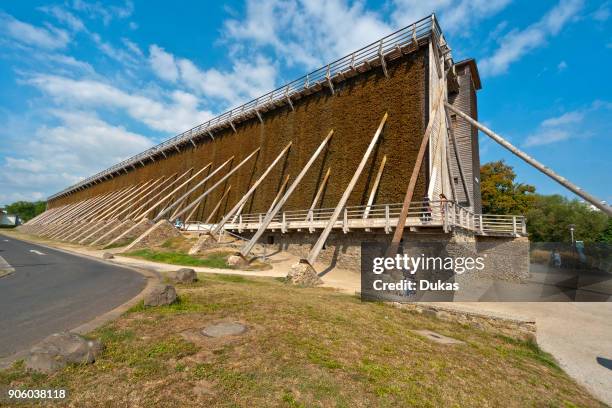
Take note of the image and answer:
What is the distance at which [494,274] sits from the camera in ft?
63.3

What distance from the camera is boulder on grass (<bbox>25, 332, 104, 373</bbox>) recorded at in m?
3.76

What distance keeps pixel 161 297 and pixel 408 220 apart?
12010mm

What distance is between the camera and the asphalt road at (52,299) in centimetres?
526

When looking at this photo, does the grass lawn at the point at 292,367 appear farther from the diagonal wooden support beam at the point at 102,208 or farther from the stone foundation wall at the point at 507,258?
the diagonal wooden support beam at the point at 102,208

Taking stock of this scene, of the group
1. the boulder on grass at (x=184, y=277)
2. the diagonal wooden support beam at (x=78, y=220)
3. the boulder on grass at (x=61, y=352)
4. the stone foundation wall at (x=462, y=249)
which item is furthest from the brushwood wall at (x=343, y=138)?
the diagonal wooden support beam at (x=78, y=220)

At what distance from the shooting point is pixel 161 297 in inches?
265

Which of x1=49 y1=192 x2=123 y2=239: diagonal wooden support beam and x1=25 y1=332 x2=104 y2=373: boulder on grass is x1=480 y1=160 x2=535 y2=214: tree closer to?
x1=25 y1=332 x2=104 y2=373: boulder on grass

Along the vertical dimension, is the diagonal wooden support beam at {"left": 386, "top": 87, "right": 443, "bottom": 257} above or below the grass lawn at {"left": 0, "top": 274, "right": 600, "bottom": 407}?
above

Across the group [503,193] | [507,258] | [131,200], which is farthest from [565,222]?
[131,200]

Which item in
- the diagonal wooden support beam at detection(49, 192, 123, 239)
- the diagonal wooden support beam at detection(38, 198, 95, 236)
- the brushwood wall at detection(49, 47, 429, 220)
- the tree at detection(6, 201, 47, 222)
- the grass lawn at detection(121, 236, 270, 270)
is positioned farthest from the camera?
the tree at detection(6, 201, 47, 222)

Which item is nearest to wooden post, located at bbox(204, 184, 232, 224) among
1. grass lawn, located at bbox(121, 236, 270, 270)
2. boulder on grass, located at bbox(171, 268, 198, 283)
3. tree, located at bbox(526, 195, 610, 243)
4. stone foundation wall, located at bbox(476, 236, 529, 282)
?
grass lawn, located at bbox(121, 236, 270, 270)

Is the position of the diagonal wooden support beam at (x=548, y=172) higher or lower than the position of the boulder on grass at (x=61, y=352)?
higher

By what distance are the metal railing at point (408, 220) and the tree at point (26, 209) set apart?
4969 inches

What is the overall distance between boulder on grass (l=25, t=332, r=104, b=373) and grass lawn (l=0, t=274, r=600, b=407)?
3.8 inches
